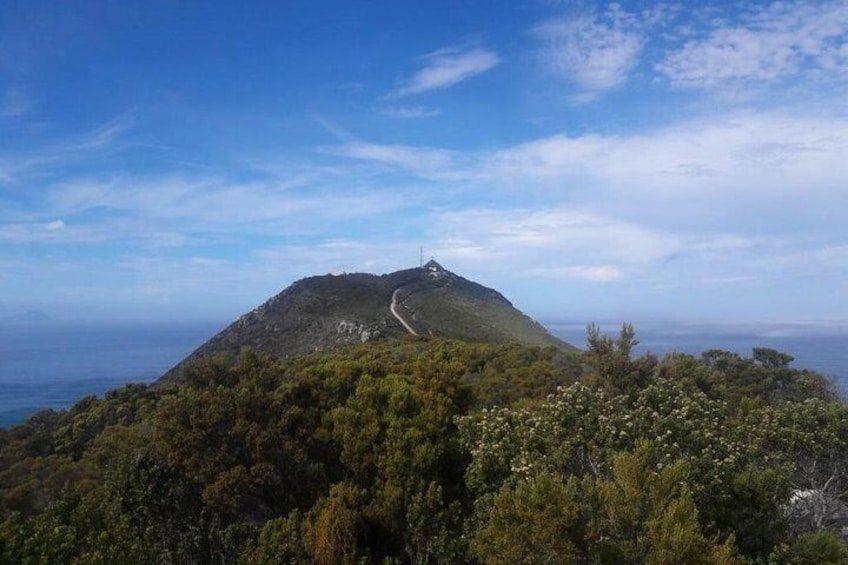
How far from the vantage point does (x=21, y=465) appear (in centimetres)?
2103

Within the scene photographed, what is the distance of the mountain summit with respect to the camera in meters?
52.8

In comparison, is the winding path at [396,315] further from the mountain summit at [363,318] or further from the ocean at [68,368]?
the ocean at [68,368]

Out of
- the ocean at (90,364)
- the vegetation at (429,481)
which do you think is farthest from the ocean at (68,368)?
the vegetation at (429,481)

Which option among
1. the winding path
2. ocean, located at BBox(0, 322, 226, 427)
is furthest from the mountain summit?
ocean, located at BBox(0, 322, 226, 427)

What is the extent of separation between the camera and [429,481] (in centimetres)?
1477

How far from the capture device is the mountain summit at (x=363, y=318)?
52781 mm

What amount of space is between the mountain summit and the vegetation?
31234 millimetres

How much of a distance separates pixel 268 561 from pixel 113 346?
164545mm

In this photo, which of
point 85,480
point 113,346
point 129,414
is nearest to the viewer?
point 85,480

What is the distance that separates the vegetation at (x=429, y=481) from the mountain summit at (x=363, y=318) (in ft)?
102

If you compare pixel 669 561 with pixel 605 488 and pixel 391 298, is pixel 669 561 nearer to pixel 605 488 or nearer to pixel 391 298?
pixel 605 488

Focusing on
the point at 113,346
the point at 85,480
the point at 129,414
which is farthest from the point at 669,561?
the point at 113,346

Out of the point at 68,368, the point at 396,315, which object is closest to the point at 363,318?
the point at 396,315

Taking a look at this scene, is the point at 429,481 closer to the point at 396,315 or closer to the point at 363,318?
the point at 363,318
